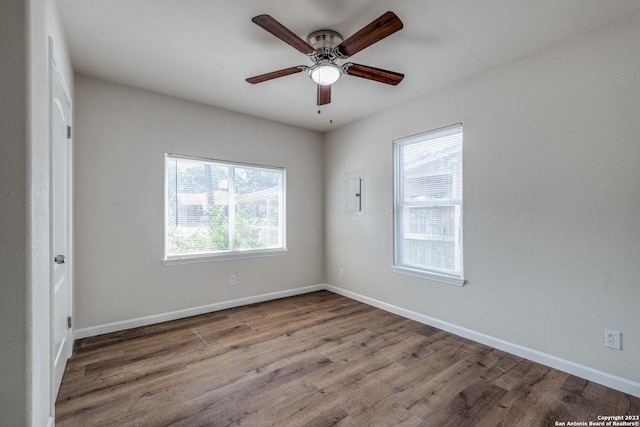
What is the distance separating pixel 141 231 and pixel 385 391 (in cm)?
286

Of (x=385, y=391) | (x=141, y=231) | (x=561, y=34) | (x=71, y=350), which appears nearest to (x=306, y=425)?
(x=385, y=391)

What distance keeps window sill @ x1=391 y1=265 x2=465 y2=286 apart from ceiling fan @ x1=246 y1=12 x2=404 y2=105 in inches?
79.0

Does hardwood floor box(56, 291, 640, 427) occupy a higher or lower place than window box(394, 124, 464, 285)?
lower

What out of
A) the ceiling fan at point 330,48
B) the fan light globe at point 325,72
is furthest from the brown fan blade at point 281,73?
the fan light globe at point 325,72

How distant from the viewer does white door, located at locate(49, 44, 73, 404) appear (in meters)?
1.94

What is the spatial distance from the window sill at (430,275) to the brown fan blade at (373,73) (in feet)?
6.58

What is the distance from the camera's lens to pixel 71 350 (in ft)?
8.39

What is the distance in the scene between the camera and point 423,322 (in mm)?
3293

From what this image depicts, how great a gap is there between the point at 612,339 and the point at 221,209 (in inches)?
152

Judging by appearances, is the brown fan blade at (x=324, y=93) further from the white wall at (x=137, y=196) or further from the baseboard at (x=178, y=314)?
the baseboard at (x=178, y=314)

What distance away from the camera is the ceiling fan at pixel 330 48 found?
170 cm

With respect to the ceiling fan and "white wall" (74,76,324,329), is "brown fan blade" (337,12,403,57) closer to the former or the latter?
the ceiling fan

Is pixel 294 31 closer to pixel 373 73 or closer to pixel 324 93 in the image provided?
pixel 324 93

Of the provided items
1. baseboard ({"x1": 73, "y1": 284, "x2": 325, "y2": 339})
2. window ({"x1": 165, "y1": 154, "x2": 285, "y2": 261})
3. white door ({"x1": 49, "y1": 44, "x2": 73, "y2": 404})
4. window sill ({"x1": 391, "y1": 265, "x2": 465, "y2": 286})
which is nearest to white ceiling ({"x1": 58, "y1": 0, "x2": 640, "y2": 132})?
white door ({"x1": 49, "y1": 44, "x2": 73, "y2": 404})
